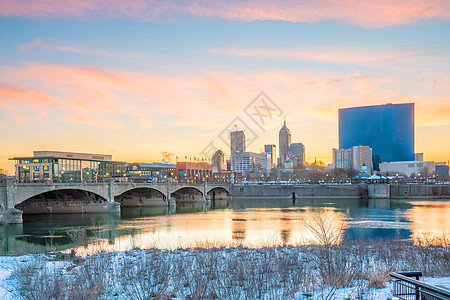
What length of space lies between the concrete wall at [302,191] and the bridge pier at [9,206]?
8489 cm

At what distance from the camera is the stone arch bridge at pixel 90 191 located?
56438 mm

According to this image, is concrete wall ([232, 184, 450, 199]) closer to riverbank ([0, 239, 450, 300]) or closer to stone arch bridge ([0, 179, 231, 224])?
stone arch bridge ([0, 179, 231, 224])

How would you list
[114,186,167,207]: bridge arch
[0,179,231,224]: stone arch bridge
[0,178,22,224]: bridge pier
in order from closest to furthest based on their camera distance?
[0,178,22,224]: bridge pier → [0,179,231,224]: stone arch bridge → [114,186,167,207]: bridge arch

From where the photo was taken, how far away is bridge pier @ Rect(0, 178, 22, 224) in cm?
5550

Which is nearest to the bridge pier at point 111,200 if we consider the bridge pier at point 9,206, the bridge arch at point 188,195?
the bridge pier at point 9,206

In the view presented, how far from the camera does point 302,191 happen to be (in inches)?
5059

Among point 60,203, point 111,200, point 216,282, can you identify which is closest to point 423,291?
point 216,282

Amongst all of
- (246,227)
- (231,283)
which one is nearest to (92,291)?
(231,283)

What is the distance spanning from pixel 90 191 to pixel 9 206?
641 inches

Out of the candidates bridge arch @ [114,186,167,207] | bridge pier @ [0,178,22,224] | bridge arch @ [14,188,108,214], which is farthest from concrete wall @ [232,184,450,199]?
bridge pier @ [0,178,22,224]

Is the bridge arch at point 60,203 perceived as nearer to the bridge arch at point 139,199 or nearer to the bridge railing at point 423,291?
the bridge arch at point 139,199

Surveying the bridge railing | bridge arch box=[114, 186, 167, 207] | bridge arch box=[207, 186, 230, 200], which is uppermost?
the bridge railing

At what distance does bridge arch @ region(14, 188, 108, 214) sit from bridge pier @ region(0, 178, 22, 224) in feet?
48.8

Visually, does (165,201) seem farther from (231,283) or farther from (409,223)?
(231,283)
